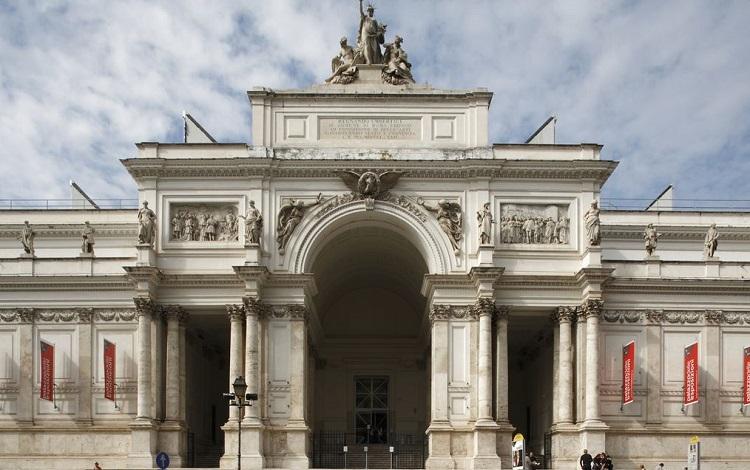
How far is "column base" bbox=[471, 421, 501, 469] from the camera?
37688 millimetres

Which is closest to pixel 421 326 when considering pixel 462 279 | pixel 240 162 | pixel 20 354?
pixel 462 279

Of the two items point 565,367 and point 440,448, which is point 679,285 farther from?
point 440,448

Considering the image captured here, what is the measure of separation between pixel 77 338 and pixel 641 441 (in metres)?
23.1

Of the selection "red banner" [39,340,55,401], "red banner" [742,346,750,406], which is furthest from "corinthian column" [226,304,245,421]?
"red banner" [742,346,750,406]

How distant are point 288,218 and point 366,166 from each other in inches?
149

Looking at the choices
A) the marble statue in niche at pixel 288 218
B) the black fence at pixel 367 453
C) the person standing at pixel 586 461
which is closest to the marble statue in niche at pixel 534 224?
the marble statue in niche at pixel 288 218

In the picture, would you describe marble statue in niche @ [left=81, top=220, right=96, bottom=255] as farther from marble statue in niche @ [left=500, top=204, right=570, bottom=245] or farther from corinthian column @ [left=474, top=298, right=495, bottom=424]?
marble statue in niche @ [left=500, top=204, right=570, bottom=245]

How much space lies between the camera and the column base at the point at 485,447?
124ft

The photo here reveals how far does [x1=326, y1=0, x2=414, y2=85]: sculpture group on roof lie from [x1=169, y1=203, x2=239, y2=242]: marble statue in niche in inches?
287

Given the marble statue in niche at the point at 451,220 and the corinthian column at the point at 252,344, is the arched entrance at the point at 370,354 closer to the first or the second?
the marble statue in niche at the point at 451,220

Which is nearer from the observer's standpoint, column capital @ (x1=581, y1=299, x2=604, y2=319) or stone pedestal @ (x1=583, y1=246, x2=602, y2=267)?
column capital @ (x1=581, y1=299, x2=604, y2=319)

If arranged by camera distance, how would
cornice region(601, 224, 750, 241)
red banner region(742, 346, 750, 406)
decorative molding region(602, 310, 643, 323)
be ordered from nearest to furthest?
red banner region(742, 346, 750, 406)
decorative molding region(602, 310, 643, 323)
cornice region(601, 224, 750, 241)

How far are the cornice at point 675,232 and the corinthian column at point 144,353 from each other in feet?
70.4

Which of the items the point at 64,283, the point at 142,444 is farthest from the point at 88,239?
the point at 142,444
